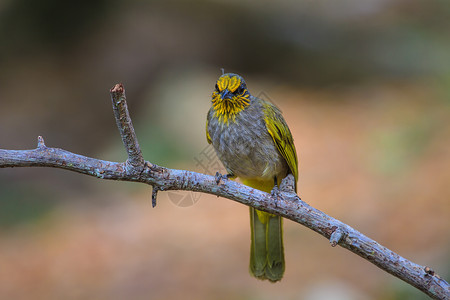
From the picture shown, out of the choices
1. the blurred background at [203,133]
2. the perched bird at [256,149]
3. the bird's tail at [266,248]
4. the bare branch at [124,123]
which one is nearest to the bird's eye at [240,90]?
the perched bird at [256,149]

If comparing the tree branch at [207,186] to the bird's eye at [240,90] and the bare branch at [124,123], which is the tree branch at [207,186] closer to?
the bare branch at [124,123]

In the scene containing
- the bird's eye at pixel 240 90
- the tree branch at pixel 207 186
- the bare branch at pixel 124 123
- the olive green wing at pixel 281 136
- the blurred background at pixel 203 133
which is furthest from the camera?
the blurred background at pixel 203 133

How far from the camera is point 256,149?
4477 mm

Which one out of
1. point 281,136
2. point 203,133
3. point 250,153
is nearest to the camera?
point 250,153

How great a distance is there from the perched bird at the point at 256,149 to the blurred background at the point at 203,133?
162 centimetres

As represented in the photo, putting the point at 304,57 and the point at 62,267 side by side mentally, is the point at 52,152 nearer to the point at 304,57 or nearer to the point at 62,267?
the point at 62,267

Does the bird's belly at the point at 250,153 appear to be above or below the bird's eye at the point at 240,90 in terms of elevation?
below

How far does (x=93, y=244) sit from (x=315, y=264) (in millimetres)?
3241

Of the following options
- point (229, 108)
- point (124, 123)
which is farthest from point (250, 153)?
point (124, 123)

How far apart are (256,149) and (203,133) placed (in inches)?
183

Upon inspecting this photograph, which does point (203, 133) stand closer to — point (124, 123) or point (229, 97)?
point (229, 97)

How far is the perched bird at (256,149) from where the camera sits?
4465 mm

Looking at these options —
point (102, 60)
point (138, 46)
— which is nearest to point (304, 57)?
point (138, 46)

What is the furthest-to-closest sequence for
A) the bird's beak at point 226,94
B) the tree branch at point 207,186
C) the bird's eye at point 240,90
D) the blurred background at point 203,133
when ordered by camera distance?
1. the blurred background at point 203,133
2. the bird's eye at point 240,90
3. the bird's beak at point 226,94
4. the tree branch at point 207,186
